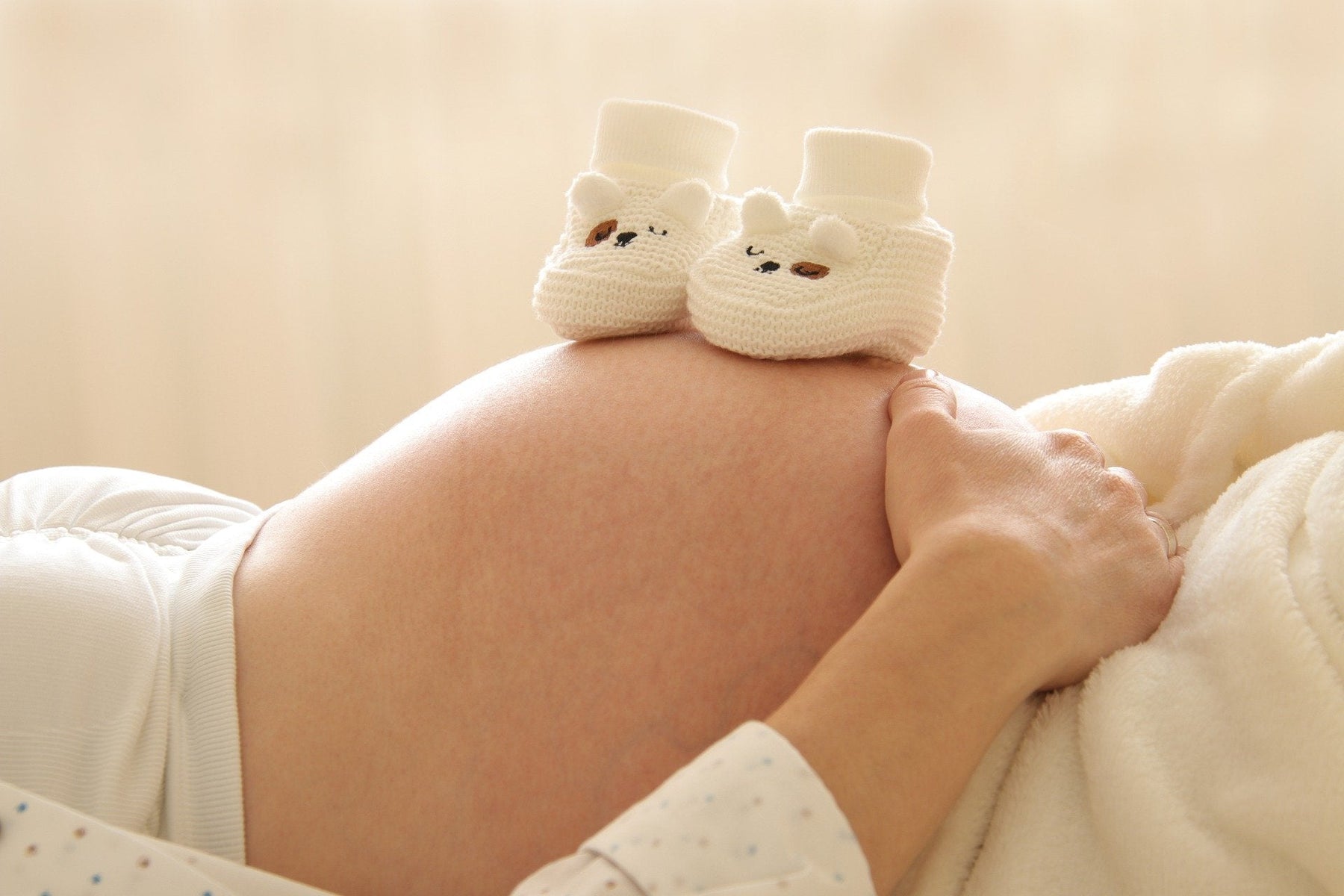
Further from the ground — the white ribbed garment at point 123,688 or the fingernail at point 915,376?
the fingernail at point 915,376

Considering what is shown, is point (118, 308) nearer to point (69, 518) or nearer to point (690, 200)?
point (69, 518)

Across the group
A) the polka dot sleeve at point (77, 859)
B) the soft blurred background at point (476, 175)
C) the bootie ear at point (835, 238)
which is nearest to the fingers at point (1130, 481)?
the bootie ear at point (835, 238)

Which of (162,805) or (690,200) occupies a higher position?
(690,200)

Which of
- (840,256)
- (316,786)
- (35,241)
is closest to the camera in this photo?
(316,786)

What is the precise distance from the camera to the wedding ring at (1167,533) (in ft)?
2.36

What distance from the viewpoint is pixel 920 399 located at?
753mm

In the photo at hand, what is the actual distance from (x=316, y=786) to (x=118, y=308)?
1.21 metres

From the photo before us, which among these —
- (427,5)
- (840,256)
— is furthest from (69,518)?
(427,5)

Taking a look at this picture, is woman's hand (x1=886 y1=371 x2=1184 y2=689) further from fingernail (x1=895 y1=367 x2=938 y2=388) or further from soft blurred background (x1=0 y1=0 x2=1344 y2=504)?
soft blurred background (x1=0 y1=0 x2=1344 y2=504)

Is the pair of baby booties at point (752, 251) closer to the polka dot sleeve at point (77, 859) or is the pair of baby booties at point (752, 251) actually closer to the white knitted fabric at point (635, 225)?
the white knitted fabric at point (635, 225)

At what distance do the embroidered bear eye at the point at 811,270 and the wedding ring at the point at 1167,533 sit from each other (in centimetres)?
28

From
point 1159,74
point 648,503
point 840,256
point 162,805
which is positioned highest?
point 1159,74

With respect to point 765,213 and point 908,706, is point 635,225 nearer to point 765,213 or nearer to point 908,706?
point 765,213

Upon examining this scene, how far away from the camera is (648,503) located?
69 centimetres
